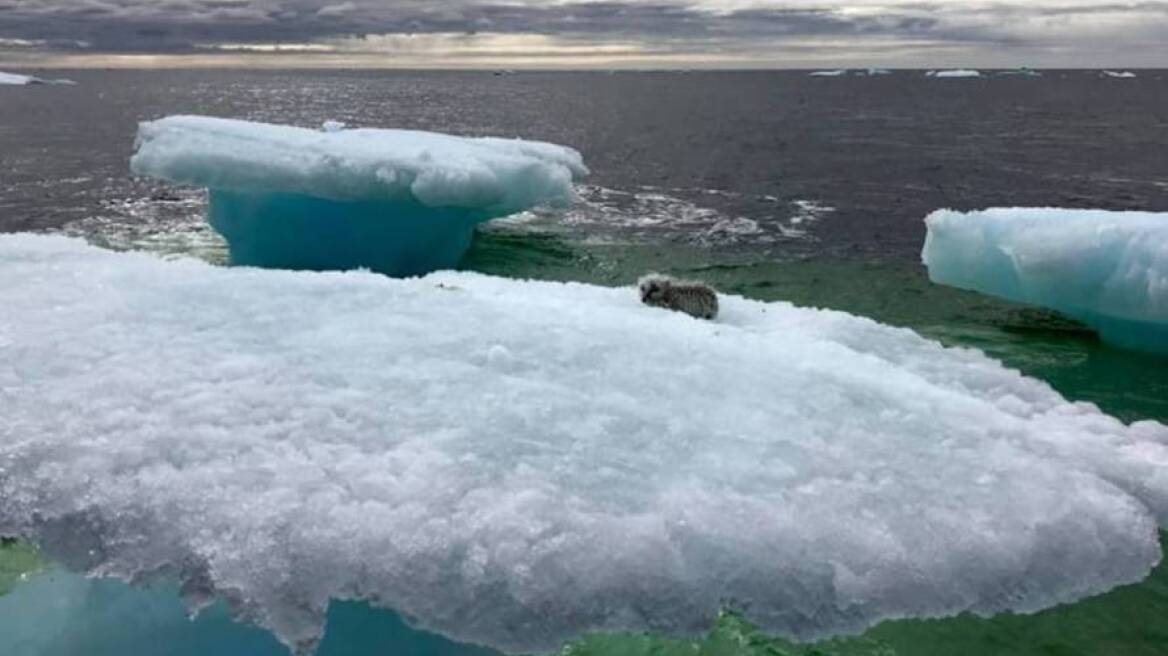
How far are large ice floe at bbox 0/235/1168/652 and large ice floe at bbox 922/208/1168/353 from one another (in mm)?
5433

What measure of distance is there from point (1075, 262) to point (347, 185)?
29.5ft

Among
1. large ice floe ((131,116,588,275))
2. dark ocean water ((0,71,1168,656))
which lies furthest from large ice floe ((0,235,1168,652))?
large ice floe ((131,116,588,275))

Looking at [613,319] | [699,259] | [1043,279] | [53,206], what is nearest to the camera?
[613,319]

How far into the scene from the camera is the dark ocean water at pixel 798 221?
5.37 meters

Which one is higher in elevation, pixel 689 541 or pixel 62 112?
pixel 689 541

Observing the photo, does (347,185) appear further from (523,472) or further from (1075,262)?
(523,472)

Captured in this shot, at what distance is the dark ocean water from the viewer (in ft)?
17.6

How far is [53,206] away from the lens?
25391 mm

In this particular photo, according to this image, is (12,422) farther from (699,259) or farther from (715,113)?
(715,113)

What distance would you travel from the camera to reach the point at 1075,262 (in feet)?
37.2

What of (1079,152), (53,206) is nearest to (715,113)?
(1079,152)

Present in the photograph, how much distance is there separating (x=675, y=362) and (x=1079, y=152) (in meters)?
45.8

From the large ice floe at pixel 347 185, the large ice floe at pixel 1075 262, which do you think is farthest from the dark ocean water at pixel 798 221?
the large ice floe at pixel 347 185

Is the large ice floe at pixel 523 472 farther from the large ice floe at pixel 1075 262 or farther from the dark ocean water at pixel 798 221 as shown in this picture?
the large ice floe at pixel 1075 262
